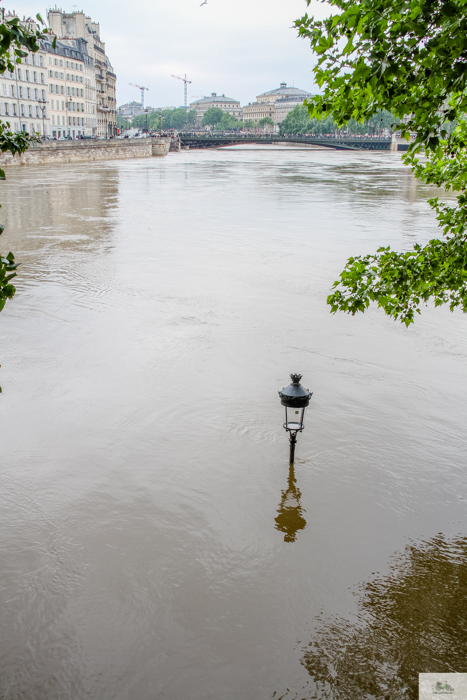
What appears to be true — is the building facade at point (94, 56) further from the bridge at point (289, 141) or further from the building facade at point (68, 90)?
the bridge at point (289, 141)

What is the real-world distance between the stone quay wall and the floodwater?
134ft

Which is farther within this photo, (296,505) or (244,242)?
(244,242)

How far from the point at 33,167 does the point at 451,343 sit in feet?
170

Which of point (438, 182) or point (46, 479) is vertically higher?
point (438, 182)

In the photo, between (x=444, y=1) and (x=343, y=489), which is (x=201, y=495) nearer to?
(x=343, y=489)

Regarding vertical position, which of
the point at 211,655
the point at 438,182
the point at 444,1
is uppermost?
the point at 444,1

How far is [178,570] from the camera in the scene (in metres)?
5.39

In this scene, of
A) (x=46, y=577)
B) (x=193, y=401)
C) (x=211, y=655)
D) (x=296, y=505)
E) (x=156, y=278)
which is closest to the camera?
(x=211, y=655)

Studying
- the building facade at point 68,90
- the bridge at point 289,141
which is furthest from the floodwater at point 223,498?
the bridge at point 289,141

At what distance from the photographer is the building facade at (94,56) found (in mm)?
92750

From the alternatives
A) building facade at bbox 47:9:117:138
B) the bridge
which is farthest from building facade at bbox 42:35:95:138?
the bridge

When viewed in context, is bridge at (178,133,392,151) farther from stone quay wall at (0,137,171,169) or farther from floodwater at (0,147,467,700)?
floodwater at (0,147,467,700)

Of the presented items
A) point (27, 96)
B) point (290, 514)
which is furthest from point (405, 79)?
point (27, 96)

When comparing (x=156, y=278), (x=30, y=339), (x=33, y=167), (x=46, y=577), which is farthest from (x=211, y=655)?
(x=33, y=167)
